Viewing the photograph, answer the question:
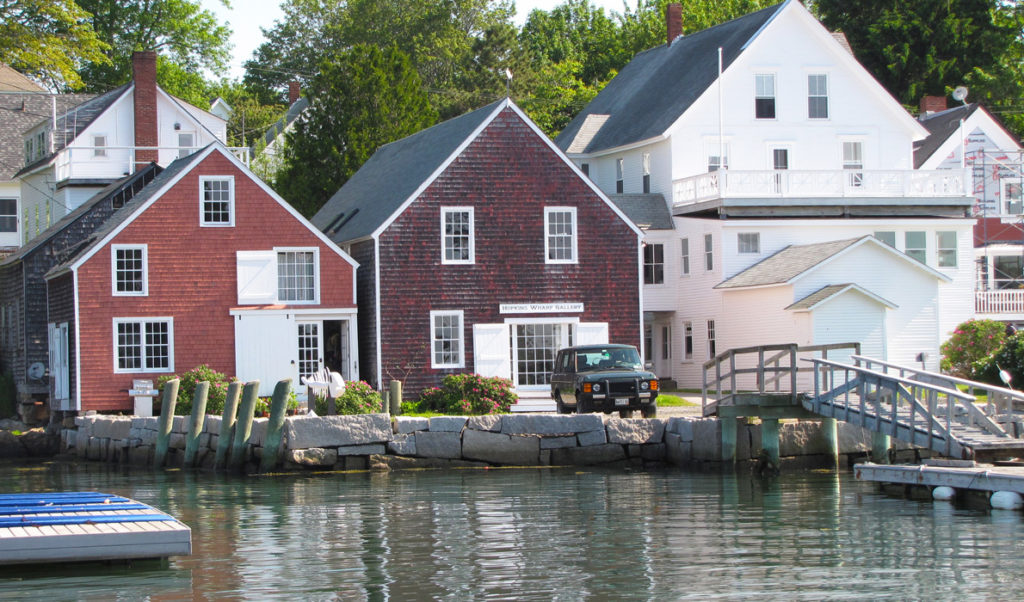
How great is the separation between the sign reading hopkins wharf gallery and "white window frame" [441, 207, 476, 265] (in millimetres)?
1494

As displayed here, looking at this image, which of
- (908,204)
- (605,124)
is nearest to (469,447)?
(908,204)

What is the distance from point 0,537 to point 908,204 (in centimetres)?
3400

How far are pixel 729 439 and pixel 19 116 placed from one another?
1606 inches

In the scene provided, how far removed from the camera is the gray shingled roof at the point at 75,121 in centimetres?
4912

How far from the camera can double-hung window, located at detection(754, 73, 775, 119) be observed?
4778 centimetres

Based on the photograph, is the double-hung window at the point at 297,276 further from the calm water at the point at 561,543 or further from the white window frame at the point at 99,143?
the white window frame at the point at 99,143

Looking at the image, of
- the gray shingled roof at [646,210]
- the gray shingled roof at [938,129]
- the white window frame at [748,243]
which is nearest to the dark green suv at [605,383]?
the white window frame at [748,243]

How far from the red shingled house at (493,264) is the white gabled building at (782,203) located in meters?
5.16

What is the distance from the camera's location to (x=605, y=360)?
32.0 meters

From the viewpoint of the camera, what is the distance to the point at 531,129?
38469 mm

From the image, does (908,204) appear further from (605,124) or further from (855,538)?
(855,538)

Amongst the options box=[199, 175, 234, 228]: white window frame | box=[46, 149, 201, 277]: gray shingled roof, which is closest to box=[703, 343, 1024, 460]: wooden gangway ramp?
box=[199, 175, 234, 228]: white window frame

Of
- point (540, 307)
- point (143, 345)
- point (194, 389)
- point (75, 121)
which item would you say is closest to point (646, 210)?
point (540, 307)

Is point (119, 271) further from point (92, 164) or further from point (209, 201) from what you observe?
point (92, 164)
